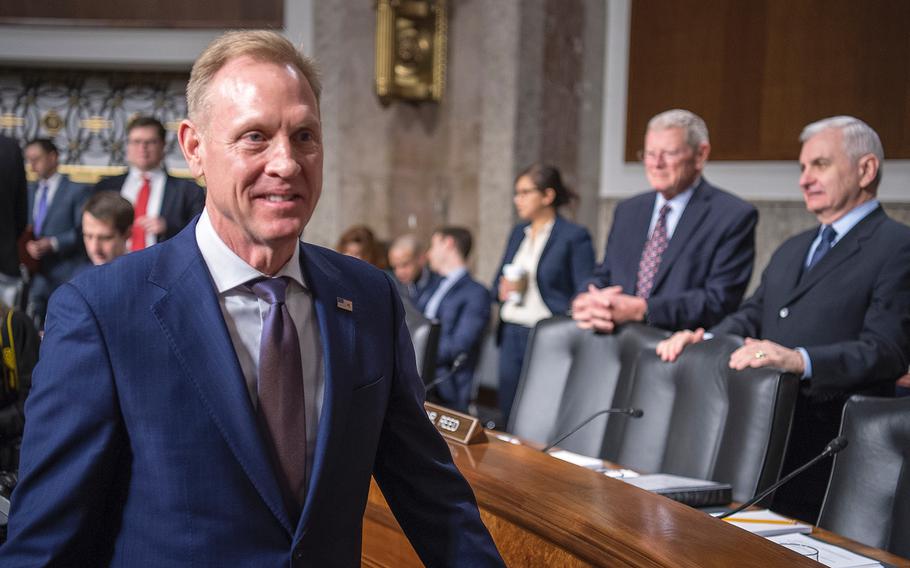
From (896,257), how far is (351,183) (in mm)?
4564

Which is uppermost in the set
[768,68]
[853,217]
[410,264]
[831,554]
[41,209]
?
[768,68]

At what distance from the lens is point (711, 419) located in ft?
8.33

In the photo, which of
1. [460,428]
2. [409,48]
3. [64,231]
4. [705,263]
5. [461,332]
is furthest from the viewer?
[409,48]

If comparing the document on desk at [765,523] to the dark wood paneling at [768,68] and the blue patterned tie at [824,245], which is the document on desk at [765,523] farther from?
the dark wood paneling at [768,68]

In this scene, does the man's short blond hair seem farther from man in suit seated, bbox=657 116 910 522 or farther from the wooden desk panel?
man in suit seated, bbox=657 116 910 522

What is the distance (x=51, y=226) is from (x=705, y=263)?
409 cm

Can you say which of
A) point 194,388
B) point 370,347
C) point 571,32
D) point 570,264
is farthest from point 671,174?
point 571,32

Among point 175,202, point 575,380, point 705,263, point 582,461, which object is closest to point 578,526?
point 582,461

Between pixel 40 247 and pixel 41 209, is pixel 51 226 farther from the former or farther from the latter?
pixel 40 247

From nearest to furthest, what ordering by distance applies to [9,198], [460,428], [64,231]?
[460,428] → [9,198] → [64,231]

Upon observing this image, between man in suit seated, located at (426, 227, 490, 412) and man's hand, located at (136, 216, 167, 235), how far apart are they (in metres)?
1.37

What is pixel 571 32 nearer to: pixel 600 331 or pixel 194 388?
pixel 600 331

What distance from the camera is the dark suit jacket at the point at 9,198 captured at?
15.5ft

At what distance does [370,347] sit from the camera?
1411 mm
